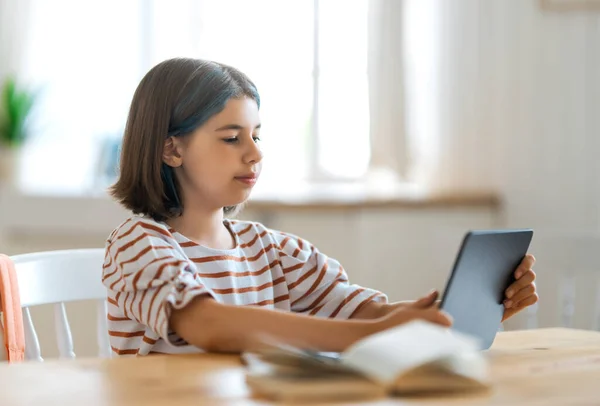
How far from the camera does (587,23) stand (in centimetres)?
A: 291

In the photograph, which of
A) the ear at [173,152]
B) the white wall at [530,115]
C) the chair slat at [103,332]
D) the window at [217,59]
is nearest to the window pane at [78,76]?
the window at [217,59]

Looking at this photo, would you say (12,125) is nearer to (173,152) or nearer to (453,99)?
(453,99)

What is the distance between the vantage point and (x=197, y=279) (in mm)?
1297

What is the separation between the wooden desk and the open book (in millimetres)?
20

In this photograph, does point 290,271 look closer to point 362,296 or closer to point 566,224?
point 362,296

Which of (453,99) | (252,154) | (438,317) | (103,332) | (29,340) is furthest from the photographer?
(453,99)

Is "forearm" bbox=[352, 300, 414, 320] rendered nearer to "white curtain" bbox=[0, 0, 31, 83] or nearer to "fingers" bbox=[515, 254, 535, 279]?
"fingers" bbox=[515, 254, 535, 279]

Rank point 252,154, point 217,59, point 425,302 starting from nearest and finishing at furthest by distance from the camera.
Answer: point 425,302 → point 252,154 → point 217,59

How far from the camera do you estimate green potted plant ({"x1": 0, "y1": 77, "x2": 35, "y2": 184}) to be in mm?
3191

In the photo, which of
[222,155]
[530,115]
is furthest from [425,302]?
[530,115]

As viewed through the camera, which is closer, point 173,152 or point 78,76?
point 173,152

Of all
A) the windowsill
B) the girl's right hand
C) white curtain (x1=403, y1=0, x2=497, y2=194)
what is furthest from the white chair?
white curtain (x1=403, y1=0, x2=497, y2=194)

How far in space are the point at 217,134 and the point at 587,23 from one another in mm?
1878

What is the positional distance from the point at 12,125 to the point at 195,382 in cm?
242
